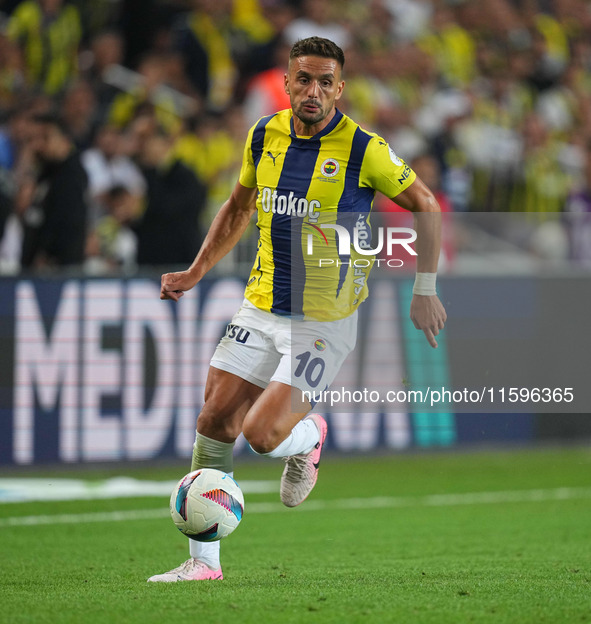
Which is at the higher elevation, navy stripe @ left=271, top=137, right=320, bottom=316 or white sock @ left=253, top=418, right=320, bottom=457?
navy stripe @ left=271, top=137, right=320, bottom=316

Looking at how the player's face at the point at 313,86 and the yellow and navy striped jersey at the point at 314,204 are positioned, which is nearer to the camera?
the player's face at the point at 313,86

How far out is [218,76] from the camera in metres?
14.1

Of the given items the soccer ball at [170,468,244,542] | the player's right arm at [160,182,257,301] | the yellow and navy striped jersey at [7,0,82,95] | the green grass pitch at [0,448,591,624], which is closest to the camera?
the green grass pitch at [0,448,591,624]

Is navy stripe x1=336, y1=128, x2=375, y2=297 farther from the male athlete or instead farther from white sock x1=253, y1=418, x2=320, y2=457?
white sock x1=253, y1=418, x2=320, y2=457

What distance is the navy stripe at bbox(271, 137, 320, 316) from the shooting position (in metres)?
5.80

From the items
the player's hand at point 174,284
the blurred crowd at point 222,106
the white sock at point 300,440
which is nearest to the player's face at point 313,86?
the player's hand at point 174,284

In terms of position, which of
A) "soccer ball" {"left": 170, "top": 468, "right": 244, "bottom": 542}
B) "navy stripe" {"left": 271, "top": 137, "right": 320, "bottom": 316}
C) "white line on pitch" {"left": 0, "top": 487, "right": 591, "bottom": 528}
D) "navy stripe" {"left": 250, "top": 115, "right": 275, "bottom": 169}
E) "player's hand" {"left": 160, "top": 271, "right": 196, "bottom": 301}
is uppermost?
"navy stripe" {"left": 250, "top": 115, "right": 275, "bottom": 169}

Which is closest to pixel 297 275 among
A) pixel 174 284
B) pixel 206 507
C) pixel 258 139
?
pixel 174 284

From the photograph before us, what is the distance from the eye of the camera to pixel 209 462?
591 cm

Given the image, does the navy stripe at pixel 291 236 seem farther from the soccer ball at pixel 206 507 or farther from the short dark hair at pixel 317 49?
the soccer ball at pixel 206 507

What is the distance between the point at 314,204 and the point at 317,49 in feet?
2.46

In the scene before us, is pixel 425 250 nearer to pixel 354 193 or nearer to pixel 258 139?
pixel 354 193

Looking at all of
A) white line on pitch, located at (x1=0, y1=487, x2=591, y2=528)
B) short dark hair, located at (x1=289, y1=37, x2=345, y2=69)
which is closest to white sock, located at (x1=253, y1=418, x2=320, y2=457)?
short dark hair, located at (x1=289, y1=37, x2=345, y2=69)

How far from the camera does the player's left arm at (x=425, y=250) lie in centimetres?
570
